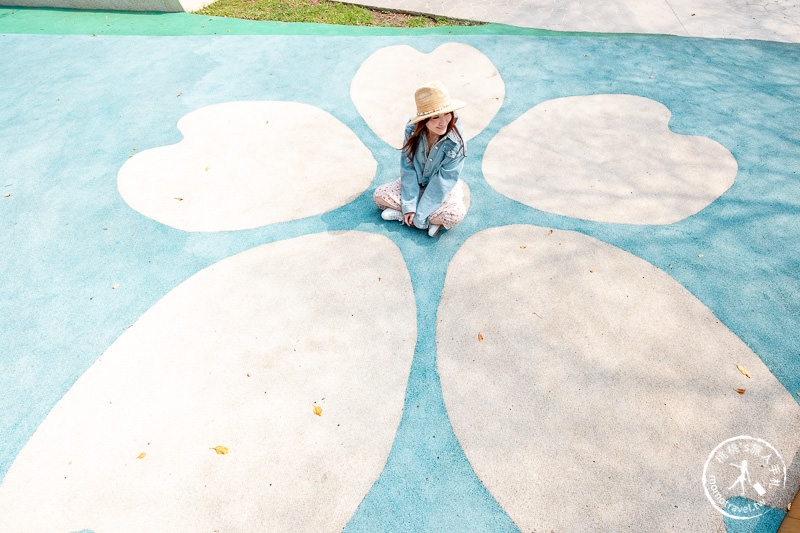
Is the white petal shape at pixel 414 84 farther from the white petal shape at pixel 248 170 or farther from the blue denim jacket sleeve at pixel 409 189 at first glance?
the blue denim jacket sleeve at pixel 409 189

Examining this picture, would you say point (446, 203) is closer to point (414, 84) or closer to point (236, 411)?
point (236, 411)

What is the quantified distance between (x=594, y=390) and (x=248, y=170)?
3.37 meters

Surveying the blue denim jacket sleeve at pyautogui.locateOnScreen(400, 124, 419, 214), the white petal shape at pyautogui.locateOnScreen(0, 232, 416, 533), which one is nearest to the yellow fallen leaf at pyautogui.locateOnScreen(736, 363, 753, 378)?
the white petal shape at pyautogui.locateOnScreen(0, 232, 416, 533)

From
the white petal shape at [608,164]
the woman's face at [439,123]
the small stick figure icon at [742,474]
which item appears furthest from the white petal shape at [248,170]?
the small stick figure icon at [742,474]

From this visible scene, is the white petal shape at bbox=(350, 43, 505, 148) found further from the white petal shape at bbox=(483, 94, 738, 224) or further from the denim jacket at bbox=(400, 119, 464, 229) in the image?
the denim jacket at bbox=(400, 119, 464, 229)

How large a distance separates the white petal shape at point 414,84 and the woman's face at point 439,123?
139 centimetres

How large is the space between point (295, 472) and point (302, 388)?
46cm

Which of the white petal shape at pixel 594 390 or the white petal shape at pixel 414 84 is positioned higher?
the white petal shape at pixel 414 84

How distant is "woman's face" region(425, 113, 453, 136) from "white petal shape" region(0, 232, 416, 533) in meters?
0.99

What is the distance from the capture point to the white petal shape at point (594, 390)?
77.4 inches

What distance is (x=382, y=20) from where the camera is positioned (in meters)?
6.46

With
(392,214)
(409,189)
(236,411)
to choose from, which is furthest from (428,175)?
(236,411)

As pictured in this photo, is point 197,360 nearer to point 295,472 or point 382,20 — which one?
point 295,472

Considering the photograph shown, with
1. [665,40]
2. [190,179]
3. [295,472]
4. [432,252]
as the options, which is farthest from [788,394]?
[665,40]
